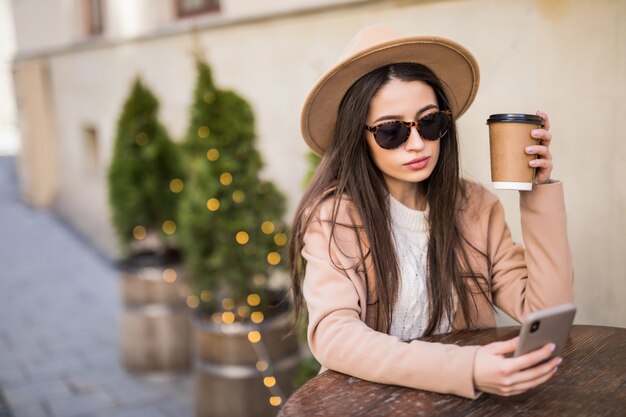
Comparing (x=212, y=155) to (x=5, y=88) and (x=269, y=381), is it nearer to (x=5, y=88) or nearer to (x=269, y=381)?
(x=269, y=381)

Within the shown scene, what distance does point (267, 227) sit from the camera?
3920mm

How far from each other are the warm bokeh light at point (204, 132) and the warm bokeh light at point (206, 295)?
959mm

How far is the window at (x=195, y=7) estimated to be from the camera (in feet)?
18.3

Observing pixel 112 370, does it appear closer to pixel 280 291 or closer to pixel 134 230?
pixel 134 230

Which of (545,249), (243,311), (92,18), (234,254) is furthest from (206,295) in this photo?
(92,18)

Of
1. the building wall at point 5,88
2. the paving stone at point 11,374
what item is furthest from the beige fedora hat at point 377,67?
the building wall at point 5,88

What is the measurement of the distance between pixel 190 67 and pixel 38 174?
19.1 feet

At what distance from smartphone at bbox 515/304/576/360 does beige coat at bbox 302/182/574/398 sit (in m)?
0.13

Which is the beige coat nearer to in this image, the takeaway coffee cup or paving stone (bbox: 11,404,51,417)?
the takeaway coffee cup

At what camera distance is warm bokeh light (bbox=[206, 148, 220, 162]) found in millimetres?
3873

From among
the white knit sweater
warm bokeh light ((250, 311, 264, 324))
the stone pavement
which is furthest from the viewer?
the stone pavement

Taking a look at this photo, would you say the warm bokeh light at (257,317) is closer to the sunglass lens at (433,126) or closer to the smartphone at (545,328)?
the sunglass lens at (433,126)


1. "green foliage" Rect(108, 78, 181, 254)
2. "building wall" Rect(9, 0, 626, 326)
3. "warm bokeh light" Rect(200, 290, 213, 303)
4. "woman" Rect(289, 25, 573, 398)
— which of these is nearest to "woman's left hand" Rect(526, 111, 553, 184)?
"woman" Rect(289, 25, 573, 398)

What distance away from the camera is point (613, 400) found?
139 cm
